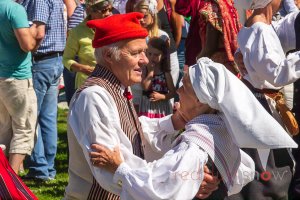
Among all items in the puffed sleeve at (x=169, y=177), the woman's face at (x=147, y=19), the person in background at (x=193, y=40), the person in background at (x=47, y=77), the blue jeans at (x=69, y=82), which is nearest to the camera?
the puffed sleeve at (x=169, y=177)

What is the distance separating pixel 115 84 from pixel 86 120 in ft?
0.97

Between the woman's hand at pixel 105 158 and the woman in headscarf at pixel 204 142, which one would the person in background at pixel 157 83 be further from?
the woman's hand at pixel 105 158

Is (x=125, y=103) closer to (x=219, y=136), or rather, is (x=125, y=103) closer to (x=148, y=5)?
(x=219, y=136)

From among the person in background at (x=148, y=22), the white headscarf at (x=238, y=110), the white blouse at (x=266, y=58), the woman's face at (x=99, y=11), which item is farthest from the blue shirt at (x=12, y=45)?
the white headscarf at (x=238, y=110)

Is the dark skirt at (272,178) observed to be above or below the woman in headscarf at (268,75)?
below

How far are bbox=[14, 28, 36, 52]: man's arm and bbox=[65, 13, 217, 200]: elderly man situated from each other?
10.4 ft

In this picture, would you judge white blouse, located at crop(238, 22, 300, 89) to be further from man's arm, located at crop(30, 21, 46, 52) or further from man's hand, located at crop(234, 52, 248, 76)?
man's arm, located at crop(30, 21, 46, 52)

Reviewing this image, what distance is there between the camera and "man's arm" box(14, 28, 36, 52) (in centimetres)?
730

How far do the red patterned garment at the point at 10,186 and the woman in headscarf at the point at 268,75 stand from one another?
1503 mm

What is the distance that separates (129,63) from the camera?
4.20 meters

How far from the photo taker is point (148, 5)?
8102 millimetres

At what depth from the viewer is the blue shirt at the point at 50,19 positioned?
25.4 ft

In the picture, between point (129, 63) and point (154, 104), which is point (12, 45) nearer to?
point (154, 104)

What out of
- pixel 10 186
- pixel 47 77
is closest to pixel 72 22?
pixel 47 77
